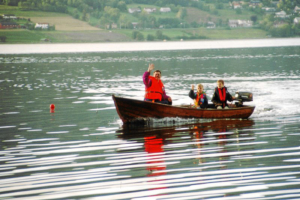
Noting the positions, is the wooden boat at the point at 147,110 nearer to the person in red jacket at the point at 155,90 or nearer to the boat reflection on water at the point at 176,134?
the boat reflection on water at the point at 176,134

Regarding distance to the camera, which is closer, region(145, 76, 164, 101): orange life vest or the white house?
region(145, 76, 164, 101): orange life vest

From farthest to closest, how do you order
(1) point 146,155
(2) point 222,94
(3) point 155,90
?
(2) point 222,94, (3) point 155,90, (1) point 146,155

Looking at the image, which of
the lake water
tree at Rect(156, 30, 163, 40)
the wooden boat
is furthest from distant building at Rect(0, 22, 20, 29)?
the wooden boat

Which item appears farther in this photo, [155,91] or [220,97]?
[220,97]

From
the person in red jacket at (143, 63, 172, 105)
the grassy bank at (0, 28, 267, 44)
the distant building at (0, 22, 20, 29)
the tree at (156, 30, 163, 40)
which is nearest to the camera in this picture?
the person in red jacket at (143, 63, 172, 105)

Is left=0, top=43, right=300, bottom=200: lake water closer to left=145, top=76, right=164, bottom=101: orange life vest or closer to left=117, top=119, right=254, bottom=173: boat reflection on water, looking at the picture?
left=117, top=119, right=254, bottom=173: boat reflection on water

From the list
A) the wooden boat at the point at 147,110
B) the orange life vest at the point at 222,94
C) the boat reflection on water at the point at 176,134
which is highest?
the orange life vest at the point at 222,94

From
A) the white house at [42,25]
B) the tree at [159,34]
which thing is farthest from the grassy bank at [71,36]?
the tree at [159,34]

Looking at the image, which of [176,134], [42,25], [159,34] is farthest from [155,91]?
[159,34]

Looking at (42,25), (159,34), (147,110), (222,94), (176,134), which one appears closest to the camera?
(176,134)

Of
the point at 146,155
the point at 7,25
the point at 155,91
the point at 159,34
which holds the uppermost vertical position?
the point at 7,25

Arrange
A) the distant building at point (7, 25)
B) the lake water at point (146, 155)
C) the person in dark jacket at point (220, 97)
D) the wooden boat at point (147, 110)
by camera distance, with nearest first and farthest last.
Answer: the lake water at point (146, 155) < the wooden boat at point (147, 110) < the person in dark jacket at point (220, 97) < the distant building at point (7, 25)

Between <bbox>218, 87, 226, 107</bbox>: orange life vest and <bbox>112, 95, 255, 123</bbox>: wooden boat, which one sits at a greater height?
<bbox>218, 87, 226, 107</bbox>: orange life vest

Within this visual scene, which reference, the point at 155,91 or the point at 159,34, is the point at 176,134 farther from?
the point at 159,34
